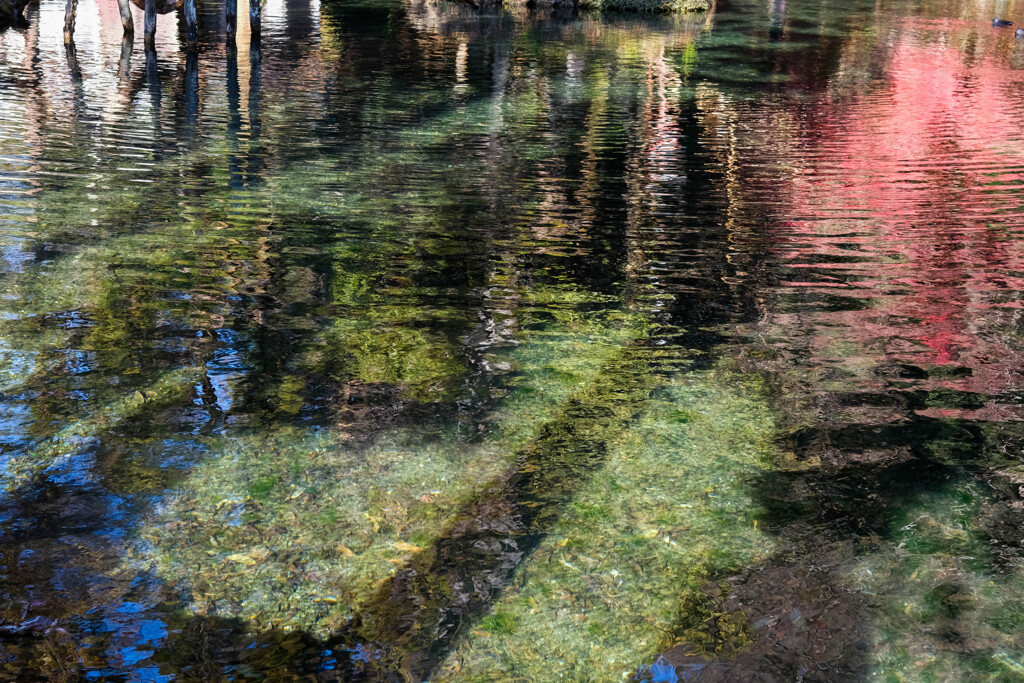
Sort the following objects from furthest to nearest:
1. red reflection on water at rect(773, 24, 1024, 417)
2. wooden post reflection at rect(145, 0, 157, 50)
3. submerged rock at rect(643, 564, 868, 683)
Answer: wooden post reflection at rect(145, 0, 157, 50) → red reflection on water at rect(773, 24, 1024, 417) → submerged rock at rect(643, 564, 868, 683)

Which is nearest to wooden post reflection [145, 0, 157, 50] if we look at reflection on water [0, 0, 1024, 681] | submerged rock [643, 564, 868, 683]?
reflection on water [0, 0, 1024, 681]

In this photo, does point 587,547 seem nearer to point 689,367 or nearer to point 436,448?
point 436,448

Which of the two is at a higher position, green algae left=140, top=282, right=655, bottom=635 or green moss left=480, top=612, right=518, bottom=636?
green algae left=140, top=282, right=655, bottom=635

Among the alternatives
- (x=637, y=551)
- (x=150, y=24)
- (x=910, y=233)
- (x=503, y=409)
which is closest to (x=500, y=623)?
(x=637, y=551)

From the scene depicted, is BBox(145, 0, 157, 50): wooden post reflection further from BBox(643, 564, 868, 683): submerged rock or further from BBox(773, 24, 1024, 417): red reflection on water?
BBox(643, 564, 868, 683): submerged rock

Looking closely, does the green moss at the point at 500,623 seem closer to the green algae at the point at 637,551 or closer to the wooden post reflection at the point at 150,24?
the green algae at the point at 637,551

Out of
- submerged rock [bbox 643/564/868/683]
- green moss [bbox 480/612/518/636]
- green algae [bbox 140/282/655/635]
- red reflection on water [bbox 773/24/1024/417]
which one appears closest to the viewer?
submerged rock [bbox 643/564/868/683]

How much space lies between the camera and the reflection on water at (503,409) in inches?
121

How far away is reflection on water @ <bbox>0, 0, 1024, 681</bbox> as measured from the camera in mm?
3080

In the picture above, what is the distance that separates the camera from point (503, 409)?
4547 mm

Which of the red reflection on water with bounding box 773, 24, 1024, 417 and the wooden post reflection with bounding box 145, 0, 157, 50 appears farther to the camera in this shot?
the wooden post reflection with bounding box 145, 0, 157, 50

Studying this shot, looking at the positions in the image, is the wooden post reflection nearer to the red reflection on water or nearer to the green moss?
the red reflection on water

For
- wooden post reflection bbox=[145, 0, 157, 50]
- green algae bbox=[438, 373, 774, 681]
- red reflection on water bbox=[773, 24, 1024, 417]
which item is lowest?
green algae bbox=[438, 373, 774, 681]

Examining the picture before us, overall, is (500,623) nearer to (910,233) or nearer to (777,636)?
(777,636)
